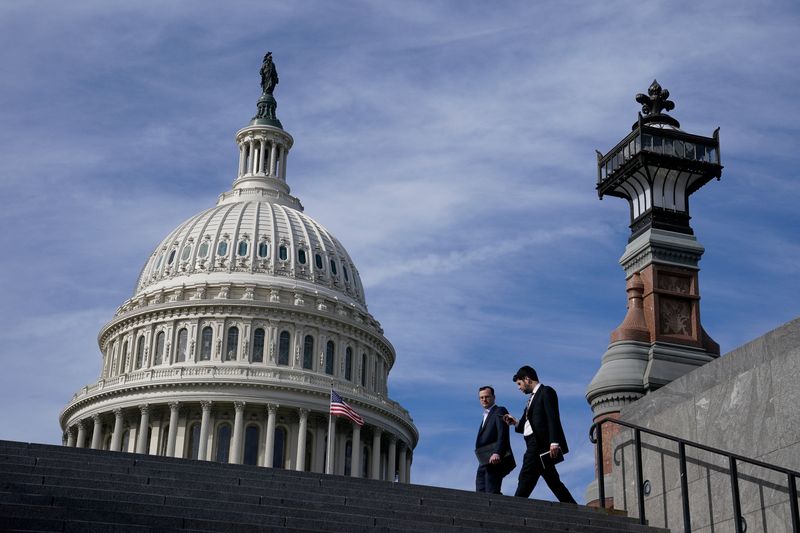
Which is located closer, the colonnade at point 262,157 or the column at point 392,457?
the column at point 392,457

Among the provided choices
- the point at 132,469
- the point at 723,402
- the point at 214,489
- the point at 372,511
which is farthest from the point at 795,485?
the point at 132,469

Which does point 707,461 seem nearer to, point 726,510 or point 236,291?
point 726,510

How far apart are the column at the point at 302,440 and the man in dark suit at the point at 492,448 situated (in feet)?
211

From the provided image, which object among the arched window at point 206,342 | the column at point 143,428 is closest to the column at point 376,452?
the arched window at point 206,342

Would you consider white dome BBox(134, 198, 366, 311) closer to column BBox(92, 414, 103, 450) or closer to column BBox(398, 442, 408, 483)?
column BBox(92, 414, 103, 450)

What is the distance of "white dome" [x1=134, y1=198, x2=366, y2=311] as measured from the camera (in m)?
90.6

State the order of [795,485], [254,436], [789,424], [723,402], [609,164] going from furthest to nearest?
[254,436], [609,164], [723,402], [789,424], [795,485]

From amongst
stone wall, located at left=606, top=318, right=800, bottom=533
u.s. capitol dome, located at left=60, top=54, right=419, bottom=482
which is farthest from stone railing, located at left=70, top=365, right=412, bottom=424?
stone wall, located at left=606, top=318, right=800, bottom=533

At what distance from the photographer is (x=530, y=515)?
1353cm

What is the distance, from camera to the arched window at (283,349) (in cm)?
8600

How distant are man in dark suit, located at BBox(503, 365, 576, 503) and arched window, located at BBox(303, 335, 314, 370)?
72018mm

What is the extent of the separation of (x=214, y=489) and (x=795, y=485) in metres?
5.98

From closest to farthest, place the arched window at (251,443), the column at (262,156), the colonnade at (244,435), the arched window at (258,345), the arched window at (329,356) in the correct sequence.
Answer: the colonnade at (244,435) → the arched window at (251,443) → the arched window at (258,345) → the arched window at (329,356) → the column at (262,156)

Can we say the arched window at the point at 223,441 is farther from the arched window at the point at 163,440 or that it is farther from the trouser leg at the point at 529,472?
the trouser leg at the point at 529,472
